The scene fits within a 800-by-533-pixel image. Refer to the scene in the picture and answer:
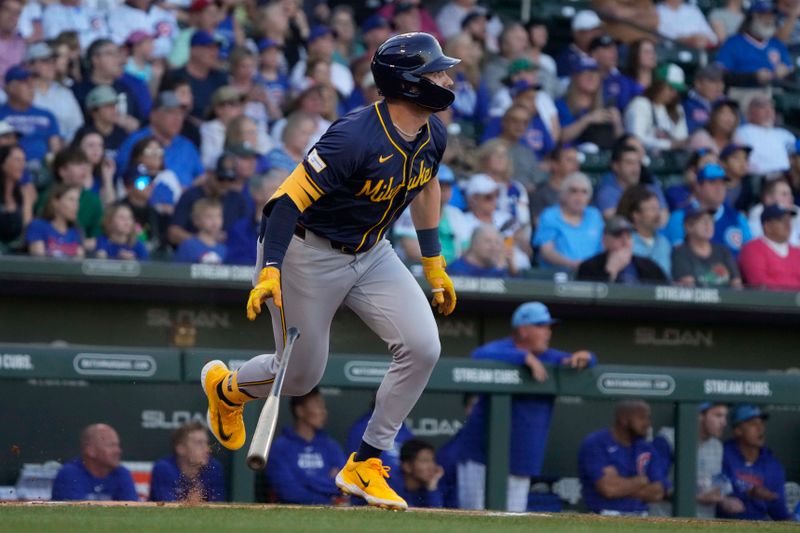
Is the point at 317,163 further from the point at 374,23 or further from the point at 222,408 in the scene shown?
the point at 374,23

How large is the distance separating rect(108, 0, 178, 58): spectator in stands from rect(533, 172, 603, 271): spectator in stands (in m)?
3.12

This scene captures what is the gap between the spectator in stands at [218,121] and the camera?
9305 mm

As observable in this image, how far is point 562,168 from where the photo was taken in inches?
380

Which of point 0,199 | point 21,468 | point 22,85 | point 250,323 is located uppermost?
point 22,85

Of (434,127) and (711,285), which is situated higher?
(434,127)

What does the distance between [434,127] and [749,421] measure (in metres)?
2.99

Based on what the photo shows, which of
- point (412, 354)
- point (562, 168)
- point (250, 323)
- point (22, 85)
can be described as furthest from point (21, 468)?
point (562, 168)

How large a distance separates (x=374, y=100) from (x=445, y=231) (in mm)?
1491

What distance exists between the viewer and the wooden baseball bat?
4.78m

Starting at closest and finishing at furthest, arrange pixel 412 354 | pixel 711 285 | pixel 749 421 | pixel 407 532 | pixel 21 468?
1. pixel 407 532
2. pixel 412 354
3. pixel 21 468
4. pixel 749 421
5. pixel 711 285

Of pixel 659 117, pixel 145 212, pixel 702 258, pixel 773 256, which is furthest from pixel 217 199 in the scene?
pixel 659 117

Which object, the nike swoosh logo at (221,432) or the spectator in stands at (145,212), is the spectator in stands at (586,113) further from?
the nike swoosh logo at (221,432)

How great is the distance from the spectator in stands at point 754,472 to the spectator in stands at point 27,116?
4569 millimetres

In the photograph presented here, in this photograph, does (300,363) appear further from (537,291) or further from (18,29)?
(18,29)
